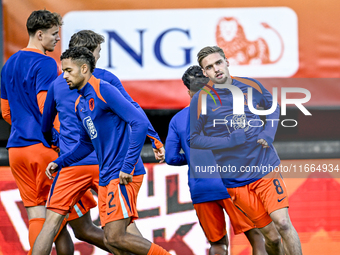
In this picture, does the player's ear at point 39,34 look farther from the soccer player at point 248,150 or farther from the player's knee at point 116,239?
the player's knee at point 116,239

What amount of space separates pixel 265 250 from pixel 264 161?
710 millimetres

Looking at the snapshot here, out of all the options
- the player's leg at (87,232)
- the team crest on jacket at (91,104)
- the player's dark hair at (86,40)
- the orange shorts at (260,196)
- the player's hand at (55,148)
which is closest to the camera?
the team crest on jacket at (91,104)

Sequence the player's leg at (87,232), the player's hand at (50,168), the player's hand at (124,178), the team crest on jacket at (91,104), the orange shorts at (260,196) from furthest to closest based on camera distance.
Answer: the player's leg at (87,232), the player's hand at (50,168), the orange shorts at (260,196), the team crest on jacket at (91,104), the player's hand at (124,178)

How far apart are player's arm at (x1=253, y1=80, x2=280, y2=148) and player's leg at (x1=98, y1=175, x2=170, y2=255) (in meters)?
0.97

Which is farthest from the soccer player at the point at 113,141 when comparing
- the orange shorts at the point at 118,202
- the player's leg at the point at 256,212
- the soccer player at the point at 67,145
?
the player's leg at the point at 256,212

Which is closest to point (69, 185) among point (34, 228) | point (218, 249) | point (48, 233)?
point (48, 233)

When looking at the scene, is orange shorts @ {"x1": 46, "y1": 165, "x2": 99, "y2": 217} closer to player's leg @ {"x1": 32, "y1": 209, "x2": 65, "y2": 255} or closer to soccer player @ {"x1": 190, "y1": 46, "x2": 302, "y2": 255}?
player's leg @ {"x1": 32, "y1": 209, "x2": 65, "y2": 255}

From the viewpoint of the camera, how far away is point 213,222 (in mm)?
3477

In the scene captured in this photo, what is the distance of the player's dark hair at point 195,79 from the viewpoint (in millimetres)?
3607

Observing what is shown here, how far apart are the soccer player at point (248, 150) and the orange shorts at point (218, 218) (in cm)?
20

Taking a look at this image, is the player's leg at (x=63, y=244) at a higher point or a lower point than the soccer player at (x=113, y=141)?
lower

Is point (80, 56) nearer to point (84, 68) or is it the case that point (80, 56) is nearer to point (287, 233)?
point (84, 68)

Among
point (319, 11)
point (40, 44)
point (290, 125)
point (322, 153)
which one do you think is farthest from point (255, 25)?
point (40, 44)

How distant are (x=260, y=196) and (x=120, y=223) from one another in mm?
964
